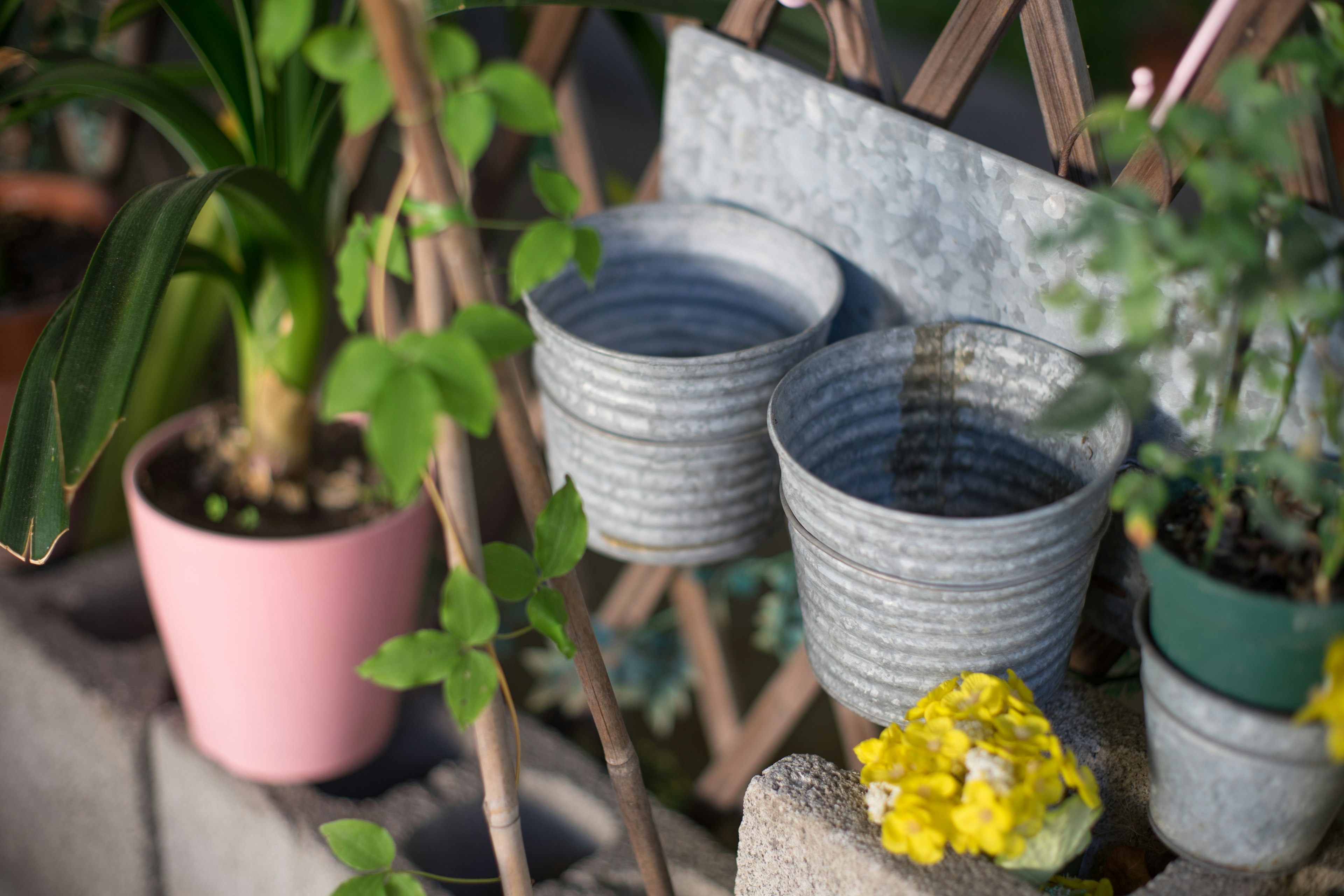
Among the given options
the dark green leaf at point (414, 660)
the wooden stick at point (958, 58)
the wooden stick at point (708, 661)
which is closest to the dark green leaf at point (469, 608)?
the dark green leaf at point (414, 660)

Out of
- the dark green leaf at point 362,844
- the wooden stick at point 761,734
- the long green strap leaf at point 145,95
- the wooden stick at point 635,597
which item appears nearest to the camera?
Answer: the dark green leaf at point 362,844

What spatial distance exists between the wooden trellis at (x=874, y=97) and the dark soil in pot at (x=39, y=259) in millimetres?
618

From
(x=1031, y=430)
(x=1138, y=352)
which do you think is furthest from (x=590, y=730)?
(x=1138, y=352)

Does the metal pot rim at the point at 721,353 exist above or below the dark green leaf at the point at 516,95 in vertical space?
below

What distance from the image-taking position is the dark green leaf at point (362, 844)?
2.10ft

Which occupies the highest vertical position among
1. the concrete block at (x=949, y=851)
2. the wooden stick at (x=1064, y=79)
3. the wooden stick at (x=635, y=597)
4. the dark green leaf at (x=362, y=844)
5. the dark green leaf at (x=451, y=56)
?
the wooden stick at (x=1064, y=79)

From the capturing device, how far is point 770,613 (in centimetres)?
130

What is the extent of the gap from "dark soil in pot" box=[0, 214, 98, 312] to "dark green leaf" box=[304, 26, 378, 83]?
1089mm

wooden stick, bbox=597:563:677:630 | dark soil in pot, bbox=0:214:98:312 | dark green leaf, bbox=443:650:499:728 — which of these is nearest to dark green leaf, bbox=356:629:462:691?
dark green leaf, bbox=443:650:499:728

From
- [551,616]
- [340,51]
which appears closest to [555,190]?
[340,51]

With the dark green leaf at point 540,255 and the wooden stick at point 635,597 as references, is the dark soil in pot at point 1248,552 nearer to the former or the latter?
the dark green leaf at point 540,255

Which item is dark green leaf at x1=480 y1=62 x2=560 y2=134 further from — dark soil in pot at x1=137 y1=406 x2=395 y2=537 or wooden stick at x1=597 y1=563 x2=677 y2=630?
wooden stick at x1=597 y1=563 x2=677 y2=630

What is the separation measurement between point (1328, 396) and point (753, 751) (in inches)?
31.4

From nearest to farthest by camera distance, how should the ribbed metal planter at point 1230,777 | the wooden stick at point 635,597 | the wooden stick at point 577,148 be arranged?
the ribbed metal planter at point 1230,777, the wooden stick at point 577,148, the wooden stick at point 635,597
